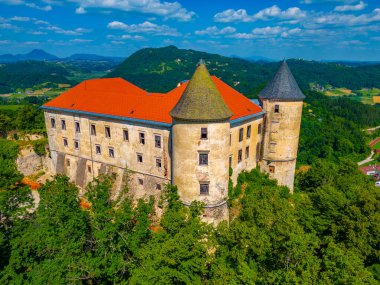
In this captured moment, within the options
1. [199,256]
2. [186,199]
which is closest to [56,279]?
[199,256]

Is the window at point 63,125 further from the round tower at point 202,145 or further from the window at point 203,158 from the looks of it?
the window at point 203,158

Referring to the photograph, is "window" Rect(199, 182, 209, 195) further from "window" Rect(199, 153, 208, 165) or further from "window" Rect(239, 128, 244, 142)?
"window" Rect(239, 128, 244, 142)

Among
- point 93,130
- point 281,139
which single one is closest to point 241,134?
point 281,139

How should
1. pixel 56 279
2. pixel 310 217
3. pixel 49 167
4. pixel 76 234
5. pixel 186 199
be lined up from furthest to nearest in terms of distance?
1. pixel 49 167
2. pixel 186 199
3. pixel 310 217
4. pixel 76 234
5. pixel 56 279

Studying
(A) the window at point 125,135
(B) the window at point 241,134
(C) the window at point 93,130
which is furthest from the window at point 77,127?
(B) the window at point 241,134

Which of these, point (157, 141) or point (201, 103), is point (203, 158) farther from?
point (157, 141)

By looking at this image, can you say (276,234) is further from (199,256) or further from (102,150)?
(102,150)

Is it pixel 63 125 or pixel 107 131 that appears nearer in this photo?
pixel 107 131
